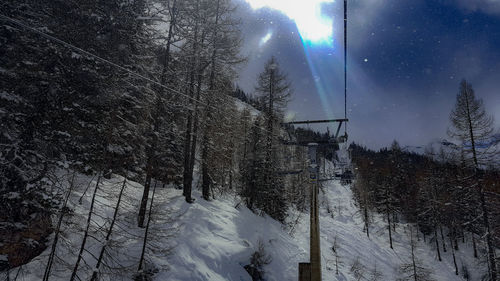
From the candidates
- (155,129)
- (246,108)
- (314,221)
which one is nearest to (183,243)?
(155,129)

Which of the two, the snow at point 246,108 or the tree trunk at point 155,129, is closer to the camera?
the tree trunk at point 155,129

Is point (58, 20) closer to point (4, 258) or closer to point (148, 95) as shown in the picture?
point (148, 95)

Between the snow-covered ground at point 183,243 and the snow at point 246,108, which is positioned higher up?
the snow at point 246,108

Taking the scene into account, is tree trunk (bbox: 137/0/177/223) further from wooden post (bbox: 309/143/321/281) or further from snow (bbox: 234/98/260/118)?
snow (bbox: 234/98/260/118)

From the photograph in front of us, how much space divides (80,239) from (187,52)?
11079 millimetres

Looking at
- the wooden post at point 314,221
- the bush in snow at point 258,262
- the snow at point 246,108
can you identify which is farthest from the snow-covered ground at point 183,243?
the snow at point 246,108

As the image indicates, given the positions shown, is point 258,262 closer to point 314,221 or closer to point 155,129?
point 314,221

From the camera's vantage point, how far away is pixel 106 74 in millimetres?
11445

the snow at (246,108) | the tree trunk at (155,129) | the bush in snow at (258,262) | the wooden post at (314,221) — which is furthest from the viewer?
the snow at (246,108)

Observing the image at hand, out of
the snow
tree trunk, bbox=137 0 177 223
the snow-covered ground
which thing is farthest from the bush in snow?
the snow

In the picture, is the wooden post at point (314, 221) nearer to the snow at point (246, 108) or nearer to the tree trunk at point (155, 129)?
the tree trunk at point (155, 129)

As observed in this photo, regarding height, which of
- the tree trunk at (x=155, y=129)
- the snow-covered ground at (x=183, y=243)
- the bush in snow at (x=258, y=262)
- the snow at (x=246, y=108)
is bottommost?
the bush in snow at (x=258, y=262)

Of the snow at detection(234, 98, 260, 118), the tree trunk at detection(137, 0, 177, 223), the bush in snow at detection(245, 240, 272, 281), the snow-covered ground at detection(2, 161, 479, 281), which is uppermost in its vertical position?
the snow at detection(234, 98, 260, 118)

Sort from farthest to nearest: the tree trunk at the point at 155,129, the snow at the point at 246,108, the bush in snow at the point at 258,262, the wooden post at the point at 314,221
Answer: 1. the snow at the point at 246,108
2. the bush in snow at the point at 258,262
3. the tree trunk at the point at 155,129
4. the wooden post at the point at 314,221
